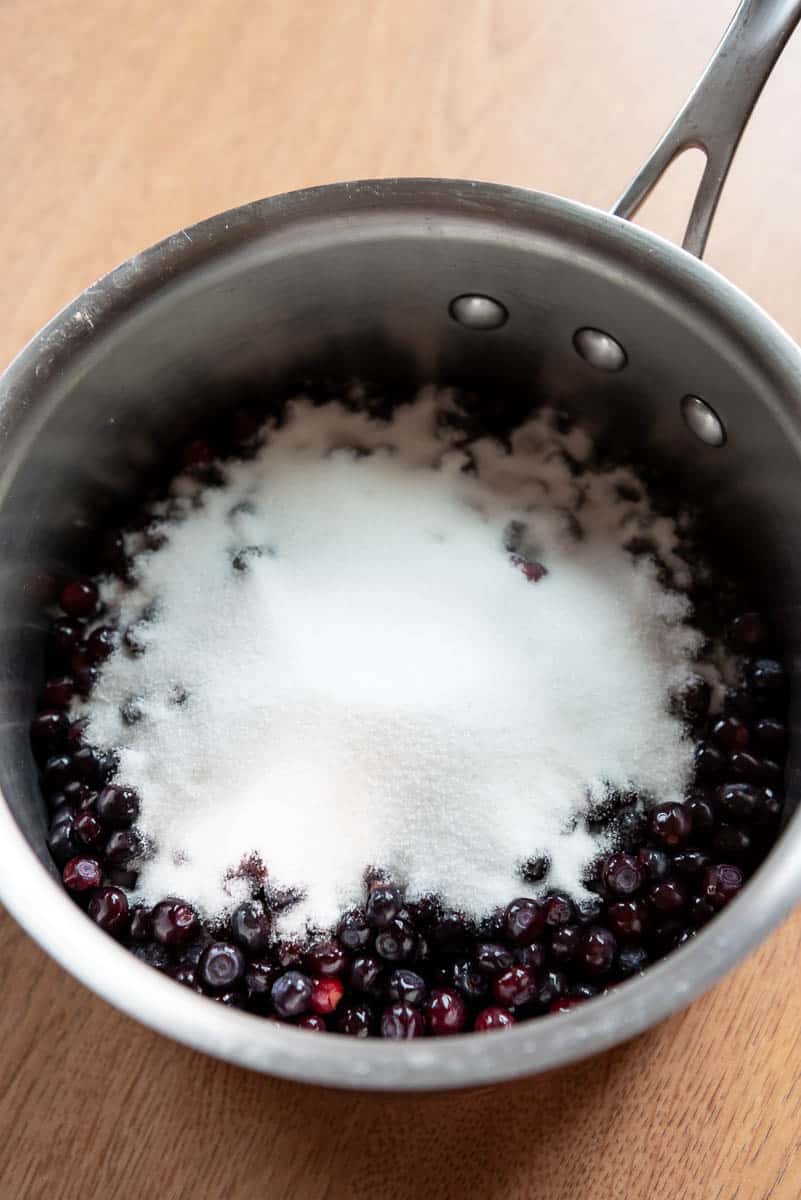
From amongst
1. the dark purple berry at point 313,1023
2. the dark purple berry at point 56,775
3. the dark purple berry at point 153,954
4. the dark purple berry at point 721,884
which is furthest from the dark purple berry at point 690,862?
the dark purple berry at point 56,775

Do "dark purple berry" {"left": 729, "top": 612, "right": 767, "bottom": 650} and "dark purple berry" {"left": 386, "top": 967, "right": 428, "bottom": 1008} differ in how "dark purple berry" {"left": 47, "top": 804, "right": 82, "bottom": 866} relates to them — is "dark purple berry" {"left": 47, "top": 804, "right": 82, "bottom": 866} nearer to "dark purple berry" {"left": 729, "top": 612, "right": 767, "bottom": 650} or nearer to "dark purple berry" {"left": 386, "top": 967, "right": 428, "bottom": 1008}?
"dark purple berry" {"left": 386, "top": 967, "right": 428, "bottom": 1008}

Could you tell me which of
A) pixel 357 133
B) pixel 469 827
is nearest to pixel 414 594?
pixel 469 827

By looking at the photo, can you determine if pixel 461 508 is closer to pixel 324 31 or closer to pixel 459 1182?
pixel 459 1182

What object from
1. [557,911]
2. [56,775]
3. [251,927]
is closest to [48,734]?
[56,775]

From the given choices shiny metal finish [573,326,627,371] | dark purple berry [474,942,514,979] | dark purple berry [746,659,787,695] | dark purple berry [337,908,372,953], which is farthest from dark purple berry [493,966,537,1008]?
shiny metal finish [573,326,627,371]

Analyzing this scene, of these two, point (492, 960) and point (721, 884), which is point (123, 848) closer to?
point (492, 960)

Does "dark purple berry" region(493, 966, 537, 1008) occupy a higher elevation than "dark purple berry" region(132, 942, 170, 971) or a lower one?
higher
